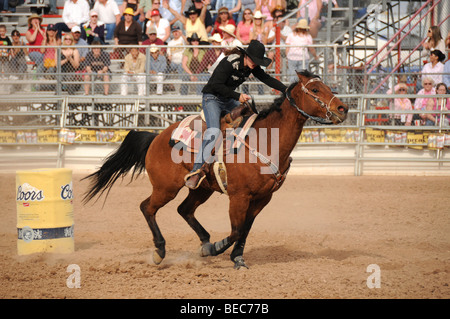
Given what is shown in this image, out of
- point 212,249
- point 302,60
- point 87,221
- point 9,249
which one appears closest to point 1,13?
point 302,60

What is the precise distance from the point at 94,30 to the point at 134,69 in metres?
2.70

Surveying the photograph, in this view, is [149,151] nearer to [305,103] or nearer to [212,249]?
[212,249]

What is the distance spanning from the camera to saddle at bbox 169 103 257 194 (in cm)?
666

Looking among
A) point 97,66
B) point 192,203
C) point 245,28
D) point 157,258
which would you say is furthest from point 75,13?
point 157,258

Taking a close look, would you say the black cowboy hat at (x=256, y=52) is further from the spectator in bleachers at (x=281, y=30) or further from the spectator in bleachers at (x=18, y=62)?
the spectator in bleachers at (x=18, y=62)

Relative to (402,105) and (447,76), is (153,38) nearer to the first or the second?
(402,105)

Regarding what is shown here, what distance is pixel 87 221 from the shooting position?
32.8 ft

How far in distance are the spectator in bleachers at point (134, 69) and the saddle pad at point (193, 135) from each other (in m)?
7.98

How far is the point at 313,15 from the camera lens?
54.1ft

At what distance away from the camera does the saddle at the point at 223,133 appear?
262 inches

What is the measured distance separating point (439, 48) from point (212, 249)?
35.1ft

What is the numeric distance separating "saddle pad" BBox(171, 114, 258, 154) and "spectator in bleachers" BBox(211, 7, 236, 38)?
358 inches

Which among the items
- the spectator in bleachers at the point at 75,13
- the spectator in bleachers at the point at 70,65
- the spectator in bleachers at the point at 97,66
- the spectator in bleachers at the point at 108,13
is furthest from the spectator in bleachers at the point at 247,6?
the spectator in bleachers at the point at 70,65

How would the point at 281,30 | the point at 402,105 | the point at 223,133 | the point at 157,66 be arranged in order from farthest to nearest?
the point at 281,30 < the point at 157,66 < the point at 402,105 < the point at 223,133
